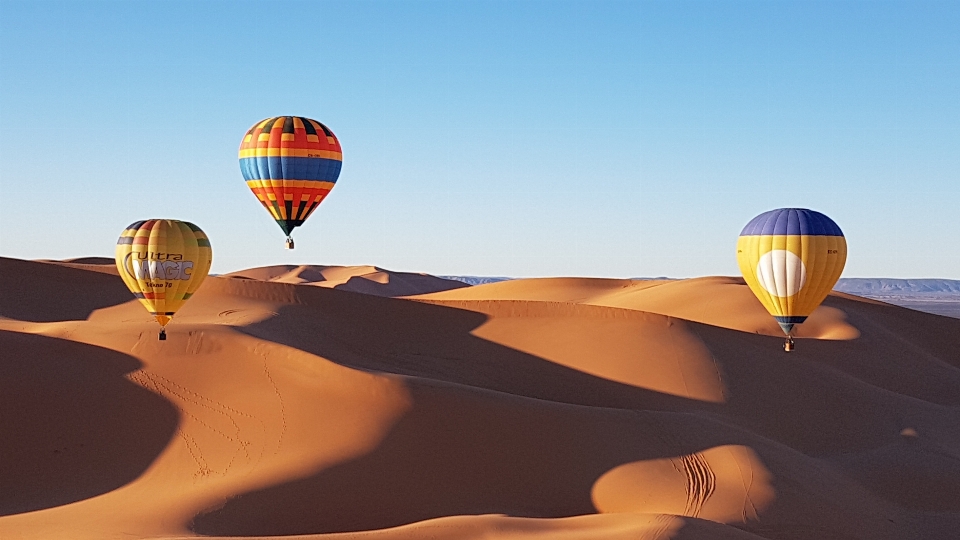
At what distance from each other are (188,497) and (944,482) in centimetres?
1507

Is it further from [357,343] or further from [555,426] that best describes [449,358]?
[555,426]

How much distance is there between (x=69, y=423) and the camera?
22828 millimetres

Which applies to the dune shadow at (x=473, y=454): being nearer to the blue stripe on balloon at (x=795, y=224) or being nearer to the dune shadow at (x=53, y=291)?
the blue stripe on balloon at (x=795, y=224)

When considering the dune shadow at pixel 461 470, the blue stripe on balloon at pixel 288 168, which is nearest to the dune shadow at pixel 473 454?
the dune shadow at pixel 461 470

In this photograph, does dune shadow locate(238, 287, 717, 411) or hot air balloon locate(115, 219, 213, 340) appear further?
dune shadow locate(238, 287, 717, 411)

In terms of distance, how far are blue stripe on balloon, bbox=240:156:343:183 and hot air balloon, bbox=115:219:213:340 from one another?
17.2 feet

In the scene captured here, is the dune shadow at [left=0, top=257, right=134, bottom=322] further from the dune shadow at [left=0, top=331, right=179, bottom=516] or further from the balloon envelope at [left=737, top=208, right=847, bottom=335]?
the balloon envelope at [left=737, top=208, right=847, bottom=335]

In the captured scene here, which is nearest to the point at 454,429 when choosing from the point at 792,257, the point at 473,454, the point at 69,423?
the point at 473,454

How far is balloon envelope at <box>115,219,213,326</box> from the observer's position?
80.5 feet

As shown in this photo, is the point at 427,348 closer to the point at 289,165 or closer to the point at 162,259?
the point at 289,165

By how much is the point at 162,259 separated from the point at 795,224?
13901 mm

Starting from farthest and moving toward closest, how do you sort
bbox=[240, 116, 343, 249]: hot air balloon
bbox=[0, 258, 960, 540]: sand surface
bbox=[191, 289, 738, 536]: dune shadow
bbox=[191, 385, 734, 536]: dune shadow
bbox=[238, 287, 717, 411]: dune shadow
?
bbox=[240, 116, 343, 249]: hot air balloon
bbox=[238, 287, 717, 411]: dune shadow
bbox=[0, 258, 960, 540]: sand surface
bbox=[191, 289, 738, 536]: dune shadow
bbox=[191, 385, 734, 536]: dune shadow

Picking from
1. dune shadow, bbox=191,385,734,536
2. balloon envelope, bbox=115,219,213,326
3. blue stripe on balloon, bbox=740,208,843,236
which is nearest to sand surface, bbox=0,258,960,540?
dune shadow, bbox=191,385,734,536

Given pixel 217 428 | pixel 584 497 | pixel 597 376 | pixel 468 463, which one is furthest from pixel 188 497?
pixel 597 376
